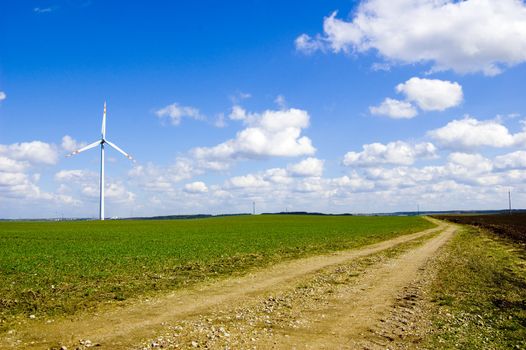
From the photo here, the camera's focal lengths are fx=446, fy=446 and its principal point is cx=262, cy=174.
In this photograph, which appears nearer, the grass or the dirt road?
the dirt road

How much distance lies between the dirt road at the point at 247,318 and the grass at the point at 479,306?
2.08 metres

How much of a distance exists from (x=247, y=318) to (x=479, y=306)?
32.3 feet

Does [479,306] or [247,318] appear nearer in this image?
[247,318]

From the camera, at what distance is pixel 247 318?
16.4 m

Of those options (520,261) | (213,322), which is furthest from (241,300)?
(520,261)

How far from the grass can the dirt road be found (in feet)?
6.82

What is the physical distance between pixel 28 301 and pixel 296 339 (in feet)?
41.8

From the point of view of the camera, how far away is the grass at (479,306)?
13953 millimetres

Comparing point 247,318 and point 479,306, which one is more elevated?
point 247,318

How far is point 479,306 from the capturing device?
1859 cm

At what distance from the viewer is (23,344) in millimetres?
13430

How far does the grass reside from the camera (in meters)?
14.0

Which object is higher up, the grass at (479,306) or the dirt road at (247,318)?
the dirt road at (247,318)

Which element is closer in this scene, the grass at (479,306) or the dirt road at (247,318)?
the dirt road at (247,318)
